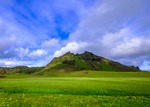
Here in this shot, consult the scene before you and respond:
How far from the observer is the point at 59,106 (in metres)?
10.5

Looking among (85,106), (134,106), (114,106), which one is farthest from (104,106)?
(134,106)

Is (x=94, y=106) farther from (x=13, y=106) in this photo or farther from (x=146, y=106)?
(x=13, y=106)

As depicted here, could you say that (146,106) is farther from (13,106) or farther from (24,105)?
(13,106)

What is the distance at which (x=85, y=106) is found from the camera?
35.0 feet

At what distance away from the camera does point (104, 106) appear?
35.3 ft

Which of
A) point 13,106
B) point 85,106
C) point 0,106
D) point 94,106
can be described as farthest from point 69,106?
point 0,106

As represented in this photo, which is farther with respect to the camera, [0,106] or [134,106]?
[134,106]

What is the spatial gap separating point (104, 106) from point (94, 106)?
1.24m

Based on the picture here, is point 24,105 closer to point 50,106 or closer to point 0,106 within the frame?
point 0,106

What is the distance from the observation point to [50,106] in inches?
412

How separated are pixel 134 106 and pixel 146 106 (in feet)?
4.66

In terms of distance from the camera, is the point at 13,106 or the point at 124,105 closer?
the point at 13,106

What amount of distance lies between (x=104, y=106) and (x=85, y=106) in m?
2.32

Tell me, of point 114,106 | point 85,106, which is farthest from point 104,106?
point 85,106
